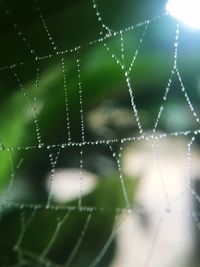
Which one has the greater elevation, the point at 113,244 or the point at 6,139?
the point at 6,139

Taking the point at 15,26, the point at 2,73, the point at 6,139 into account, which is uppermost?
the point at 15,26

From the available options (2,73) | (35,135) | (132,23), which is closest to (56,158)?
(35,135)

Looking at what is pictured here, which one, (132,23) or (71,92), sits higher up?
(132,23)

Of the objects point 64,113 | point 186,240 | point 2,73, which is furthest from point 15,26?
point 186,240

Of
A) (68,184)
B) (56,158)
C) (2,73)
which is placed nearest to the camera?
(2,73)

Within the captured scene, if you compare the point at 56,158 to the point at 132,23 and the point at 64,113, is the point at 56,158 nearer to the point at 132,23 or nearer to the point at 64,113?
the point at 64,113

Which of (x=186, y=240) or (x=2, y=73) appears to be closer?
(x=2, y=73)

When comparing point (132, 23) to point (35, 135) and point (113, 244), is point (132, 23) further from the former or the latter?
point (113, 244)

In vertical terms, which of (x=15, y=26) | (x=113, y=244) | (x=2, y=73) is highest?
(x=15, y=26)

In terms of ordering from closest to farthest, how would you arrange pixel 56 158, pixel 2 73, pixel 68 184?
1. pixel 2 73
2. pixel 56 158
3. pixel 68 184
